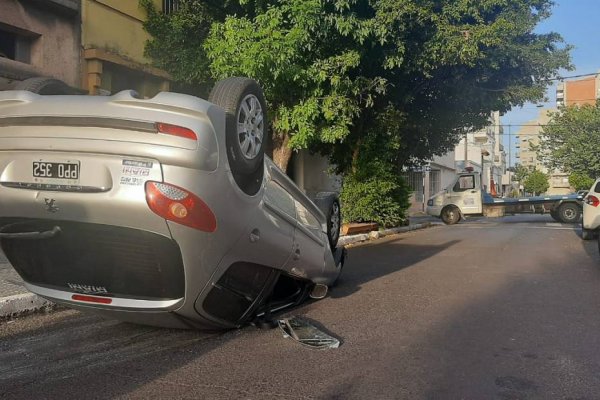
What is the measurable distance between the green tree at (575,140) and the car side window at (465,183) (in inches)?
499

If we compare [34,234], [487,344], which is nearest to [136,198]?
[34,234]

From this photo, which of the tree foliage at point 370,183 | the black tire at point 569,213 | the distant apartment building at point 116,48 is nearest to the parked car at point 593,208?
the tree foliage at point 370,183

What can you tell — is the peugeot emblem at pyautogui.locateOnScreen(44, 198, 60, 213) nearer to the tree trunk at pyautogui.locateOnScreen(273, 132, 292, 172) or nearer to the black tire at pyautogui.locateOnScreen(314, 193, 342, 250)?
the black tire at pyautogui.locateOnScreen(314, 193, 342, 250)

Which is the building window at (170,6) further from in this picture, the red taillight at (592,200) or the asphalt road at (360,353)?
the red taillight at (592,200)

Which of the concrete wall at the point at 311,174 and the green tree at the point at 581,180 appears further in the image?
the green tree at the point at 581,180

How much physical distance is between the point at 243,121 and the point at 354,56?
24.2ft

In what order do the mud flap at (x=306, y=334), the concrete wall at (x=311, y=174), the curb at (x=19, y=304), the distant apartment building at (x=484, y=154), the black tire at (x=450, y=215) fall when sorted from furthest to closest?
1. the distant apartment building at (x=484, y=154)
2. the black tire at (x=450, y=215)
3. the concrete wall at (x=311, y=174)
4. the curb at (x=19, y=304)
5. the mud flap at (x=306, y=334)

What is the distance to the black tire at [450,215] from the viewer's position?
918 inches

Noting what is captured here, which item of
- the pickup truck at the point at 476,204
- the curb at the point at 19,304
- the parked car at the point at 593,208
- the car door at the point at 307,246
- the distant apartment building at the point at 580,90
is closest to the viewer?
the car door at the point at 307,246

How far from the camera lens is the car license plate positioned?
3.58m

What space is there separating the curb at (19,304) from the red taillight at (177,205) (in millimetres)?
2803

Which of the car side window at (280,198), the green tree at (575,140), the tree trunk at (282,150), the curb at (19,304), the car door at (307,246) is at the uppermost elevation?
the green tree at (575,140)

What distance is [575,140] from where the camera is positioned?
32.1 metres

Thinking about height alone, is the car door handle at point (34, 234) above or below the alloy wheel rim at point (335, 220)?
above
